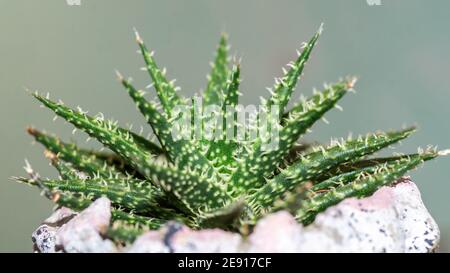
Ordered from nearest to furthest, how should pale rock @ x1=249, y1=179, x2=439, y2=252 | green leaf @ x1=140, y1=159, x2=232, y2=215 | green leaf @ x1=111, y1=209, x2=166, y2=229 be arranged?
pale rock @ x1=249, y1=179, x2=439, y2=252, green leaf @ x1=140, y1=159, x2=232, y2=215, green leaf @ x1=111, y1=209, x2=166, y2=229

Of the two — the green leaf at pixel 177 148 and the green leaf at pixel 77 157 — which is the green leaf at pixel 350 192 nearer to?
the green leaf at pixel 177 148

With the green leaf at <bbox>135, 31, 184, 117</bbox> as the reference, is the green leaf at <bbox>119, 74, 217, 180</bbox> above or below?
below

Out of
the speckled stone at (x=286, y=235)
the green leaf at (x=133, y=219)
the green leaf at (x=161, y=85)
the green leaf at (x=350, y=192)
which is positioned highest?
the green leaf at (x=161, y=85)

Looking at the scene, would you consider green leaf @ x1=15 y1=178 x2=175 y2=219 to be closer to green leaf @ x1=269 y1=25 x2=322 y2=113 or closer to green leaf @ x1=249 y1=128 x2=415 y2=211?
green leaf @ x1=249 y1=128 x2=415 y2=211

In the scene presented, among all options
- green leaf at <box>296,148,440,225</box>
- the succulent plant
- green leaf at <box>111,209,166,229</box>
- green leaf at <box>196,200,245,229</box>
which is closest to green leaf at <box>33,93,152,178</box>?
the succulent plant

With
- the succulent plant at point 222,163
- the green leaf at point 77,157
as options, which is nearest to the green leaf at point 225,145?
the succulent plant at point 222,163

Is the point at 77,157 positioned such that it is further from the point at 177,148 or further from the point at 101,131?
the point at 177,148

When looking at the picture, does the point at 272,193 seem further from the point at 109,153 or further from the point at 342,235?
the point at 109,153
